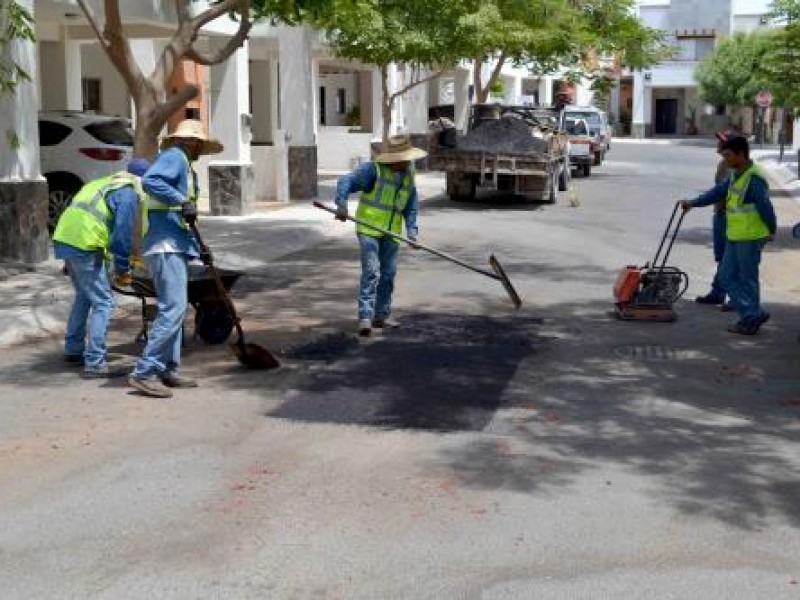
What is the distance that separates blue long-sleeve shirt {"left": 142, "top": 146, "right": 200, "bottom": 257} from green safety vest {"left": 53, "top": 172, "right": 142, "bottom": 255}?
54 centimetres

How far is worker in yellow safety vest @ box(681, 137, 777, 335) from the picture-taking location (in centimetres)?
983

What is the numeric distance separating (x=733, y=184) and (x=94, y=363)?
223 inches

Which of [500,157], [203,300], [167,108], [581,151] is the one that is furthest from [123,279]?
[581,151]

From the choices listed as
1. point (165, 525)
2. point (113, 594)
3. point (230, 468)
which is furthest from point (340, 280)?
point (113, 594)

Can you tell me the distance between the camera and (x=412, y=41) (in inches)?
802

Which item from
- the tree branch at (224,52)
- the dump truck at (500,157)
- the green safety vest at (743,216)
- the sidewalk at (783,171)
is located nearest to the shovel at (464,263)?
the green safety vest at (743,216)

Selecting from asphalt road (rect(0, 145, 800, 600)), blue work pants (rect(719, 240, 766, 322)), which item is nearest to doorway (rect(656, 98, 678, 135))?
asphalt road (rect(0, 145, 800, 600))

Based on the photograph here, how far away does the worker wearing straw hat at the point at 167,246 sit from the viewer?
24.2 feet

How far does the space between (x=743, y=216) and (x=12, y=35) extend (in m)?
7.45

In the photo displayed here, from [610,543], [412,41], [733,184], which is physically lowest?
[610,543]

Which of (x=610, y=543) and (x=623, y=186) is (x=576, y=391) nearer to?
(x=610, y=543)

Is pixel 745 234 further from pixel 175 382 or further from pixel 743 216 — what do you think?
pixel 175 382

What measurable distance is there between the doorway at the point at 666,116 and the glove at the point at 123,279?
2726 inches

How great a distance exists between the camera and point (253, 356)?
8.30 metres
